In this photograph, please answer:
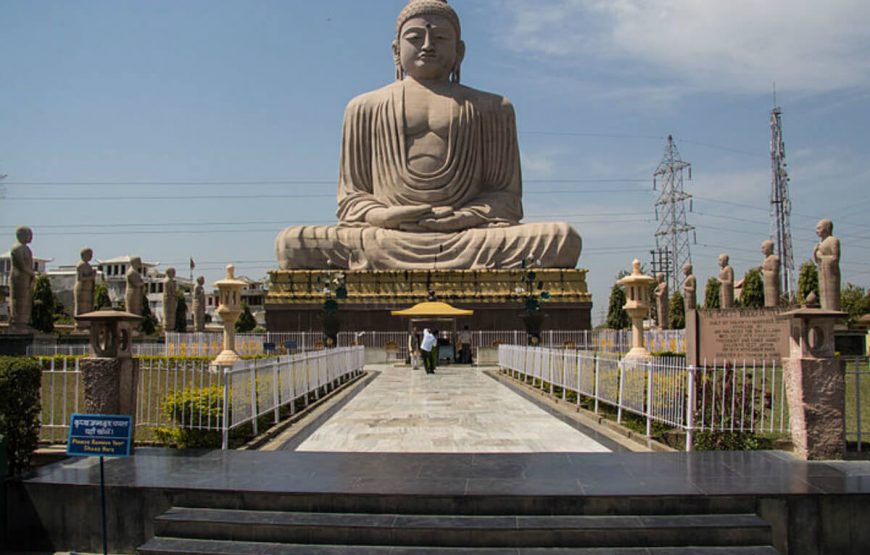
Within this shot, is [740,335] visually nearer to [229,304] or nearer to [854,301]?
[229,304]

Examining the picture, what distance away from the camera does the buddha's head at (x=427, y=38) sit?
99.0 ft

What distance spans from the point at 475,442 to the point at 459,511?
315 centimetres

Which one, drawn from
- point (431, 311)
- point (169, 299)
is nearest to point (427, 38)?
point (431, 311)

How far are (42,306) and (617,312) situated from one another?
2964 centimetres

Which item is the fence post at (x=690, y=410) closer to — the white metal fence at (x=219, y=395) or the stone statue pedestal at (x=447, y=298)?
the white metal fence at (x=219, y=395)

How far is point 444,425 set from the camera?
10.1 meters

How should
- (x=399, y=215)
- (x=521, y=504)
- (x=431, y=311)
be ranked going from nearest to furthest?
(x=521, y=504)
(x=431, y=311)
(x=399, y=215)

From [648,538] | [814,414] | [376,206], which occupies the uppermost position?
[376,206]

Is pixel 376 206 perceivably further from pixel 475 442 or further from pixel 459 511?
pixel 459 511

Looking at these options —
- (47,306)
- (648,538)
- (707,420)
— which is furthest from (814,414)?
(47,306)

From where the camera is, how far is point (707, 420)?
8016mm

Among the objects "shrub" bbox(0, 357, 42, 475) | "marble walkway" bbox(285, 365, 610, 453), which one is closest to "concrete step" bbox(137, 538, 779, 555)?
"shrub" bbox(0, 357, 42, 475)

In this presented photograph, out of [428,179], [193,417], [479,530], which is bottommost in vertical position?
[479,530]

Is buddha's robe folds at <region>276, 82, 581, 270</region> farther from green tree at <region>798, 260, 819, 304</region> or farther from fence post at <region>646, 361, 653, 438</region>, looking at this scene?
fence post at <region>646, 361, 653, 438</region>
